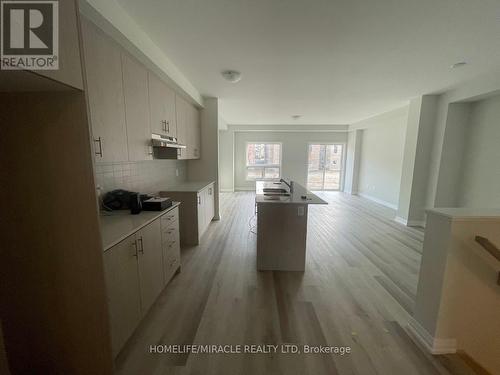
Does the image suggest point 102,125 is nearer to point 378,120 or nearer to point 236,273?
point 236,273

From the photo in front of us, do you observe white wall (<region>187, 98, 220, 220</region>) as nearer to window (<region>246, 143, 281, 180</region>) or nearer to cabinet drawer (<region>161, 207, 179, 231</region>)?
cabinet drawer (<region>161, 207, 179, 231</region>)

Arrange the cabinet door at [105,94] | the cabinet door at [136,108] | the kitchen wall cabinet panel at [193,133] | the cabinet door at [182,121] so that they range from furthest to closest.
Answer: the kitchen wall cabinet panel at [193,133] → the cabinet door at [182,121] → the cabinet door at [136,108] → the cabinet door at [105,94]

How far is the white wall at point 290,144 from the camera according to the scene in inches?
315

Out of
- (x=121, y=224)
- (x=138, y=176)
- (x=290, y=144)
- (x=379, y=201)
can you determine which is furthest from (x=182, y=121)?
(x=379, y=201)

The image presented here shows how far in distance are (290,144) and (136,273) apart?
7.30 meters

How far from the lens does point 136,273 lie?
1.66 metres

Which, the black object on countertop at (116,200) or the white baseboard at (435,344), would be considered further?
the black object on countertop at (116,200)

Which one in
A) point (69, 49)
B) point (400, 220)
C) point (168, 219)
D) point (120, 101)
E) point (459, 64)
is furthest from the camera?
point (400, 220)

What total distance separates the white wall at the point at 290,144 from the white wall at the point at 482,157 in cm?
450

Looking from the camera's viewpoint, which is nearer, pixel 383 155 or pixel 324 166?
pixel 383 155

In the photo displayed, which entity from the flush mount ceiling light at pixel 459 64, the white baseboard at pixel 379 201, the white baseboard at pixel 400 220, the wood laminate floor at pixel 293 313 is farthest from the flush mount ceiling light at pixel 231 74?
the white baseboard at pixel 379 201

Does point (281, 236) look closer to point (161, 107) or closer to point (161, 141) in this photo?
point (161, 141)

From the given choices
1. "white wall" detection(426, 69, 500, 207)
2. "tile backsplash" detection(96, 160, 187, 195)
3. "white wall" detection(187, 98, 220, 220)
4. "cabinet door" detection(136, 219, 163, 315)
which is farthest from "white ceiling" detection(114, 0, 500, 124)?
Result: "cabinet door" detection(136, 219, 163, 315)

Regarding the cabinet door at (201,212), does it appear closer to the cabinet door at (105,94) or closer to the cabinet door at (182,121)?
the cabinet door at (182,121)
